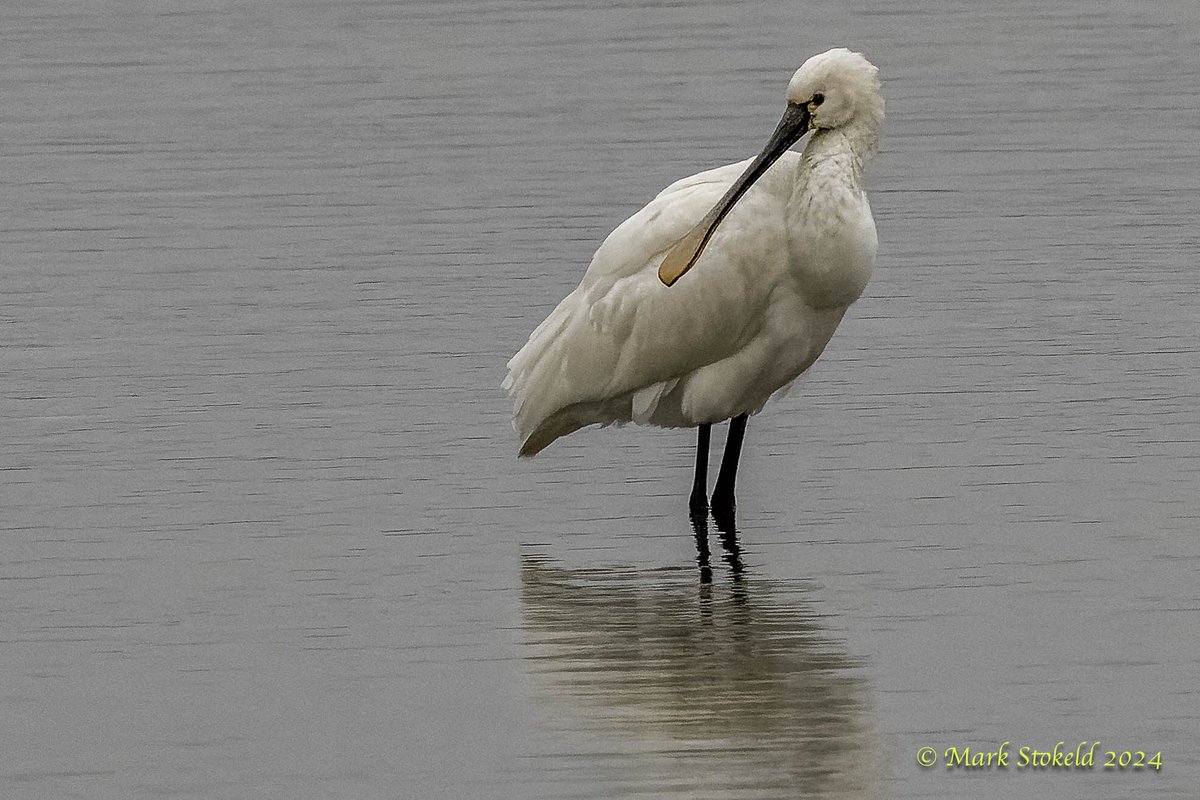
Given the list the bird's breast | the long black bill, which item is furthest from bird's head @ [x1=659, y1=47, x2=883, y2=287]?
the bird's breast

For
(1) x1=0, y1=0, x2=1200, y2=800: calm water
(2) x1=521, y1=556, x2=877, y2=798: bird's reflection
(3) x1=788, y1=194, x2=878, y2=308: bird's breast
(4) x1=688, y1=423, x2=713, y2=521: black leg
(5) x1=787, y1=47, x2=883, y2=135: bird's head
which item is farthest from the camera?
(4) x1=688, y1=423, x2=713, y2=521: black leg

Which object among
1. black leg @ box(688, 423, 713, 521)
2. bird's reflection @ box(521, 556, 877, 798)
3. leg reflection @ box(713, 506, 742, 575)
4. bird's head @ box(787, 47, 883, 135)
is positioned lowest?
leg reflection @ box(713, 506, 742, 575)

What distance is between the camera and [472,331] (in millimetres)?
13234

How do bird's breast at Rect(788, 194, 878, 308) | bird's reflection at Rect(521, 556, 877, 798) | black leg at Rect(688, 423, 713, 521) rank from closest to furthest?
bird's reflection at Rect(521, 556, 877, 798) → bird's breast at Rect(788, 194, 878, 308) → black leg at Rect(688, 423, 713, 521)

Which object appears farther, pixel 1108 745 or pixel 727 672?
pixel 727 672

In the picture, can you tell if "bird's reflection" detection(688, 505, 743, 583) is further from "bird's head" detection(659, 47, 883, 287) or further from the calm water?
"bird's head" detection(659, 47, 883, 287)

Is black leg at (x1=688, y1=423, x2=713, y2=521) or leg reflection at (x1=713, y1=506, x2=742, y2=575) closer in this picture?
leg reflection at (x1=713, y1=506, x2=742, y2=575)

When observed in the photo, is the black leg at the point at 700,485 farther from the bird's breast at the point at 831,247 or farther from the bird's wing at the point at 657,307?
the bird's breast at the point at 831,247

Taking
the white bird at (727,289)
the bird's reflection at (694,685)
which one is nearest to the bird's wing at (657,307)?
the white bird at (727,289)

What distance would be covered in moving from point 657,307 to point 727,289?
0.32 metres

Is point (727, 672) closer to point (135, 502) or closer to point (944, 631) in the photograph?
point (944, 631)

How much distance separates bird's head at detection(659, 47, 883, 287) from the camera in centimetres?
1006

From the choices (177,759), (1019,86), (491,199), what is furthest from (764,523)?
(1019,86)

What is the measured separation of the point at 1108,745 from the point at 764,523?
2.77m
